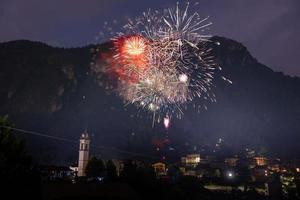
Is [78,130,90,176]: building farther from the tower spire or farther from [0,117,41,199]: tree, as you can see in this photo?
[0,117,41,199]: tree

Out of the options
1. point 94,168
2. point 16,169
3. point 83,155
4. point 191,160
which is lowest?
point 94,168

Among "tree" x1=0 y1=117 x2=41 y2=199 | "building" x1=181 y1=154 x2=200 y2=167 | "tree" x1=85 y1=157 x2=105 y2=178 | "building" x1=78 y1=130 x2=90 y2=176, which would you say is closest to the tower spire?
"building" x1=78 y1=130 x2=90 y2=176

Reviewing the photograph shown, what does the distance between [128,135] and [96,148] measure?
23.5 meters

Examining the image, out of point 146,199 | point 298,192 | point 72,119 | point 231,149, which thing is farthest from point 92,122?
point 146,199

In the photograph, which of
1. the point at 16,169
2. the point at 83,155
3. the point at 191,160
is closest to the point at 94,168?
the point at 83,155

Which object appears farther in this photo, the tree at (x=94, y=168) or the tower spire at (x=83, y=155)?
the tower spire at (x=83, y=155)

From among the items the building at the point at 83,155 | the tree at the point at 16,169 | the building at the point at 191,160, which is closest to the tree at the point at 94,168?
the building at the point at 83,155

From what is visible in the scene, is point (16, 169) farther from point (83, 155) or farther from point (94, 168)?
point (83, 155)

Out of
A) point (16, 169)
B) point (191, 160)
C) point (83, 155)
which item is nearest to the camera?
point (16, 169)

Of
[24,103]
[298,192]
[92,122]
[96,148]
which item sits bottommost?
[298,192]

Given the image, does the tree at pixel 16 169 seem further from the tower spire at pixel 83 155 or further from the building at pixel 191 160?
the building at pixel 191 160

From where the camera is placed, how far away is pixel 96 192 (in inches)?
1487

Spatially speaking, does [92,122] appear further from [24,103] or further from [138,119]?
[24,103]

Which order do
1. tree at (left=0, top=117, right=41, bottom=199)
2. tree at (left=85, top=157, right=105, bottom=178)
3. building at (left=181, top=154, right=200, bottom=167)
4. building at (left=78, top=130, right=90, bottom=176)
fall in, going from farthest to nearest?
building at (left=181, top=154, right=200, bottom=167)
building at (left=78, top=130, right=90, bottom=176)
tree at (left=85, top=157, right=105, bottom=178)
tree at (left=0, top=117, right=41, bottom=199)
